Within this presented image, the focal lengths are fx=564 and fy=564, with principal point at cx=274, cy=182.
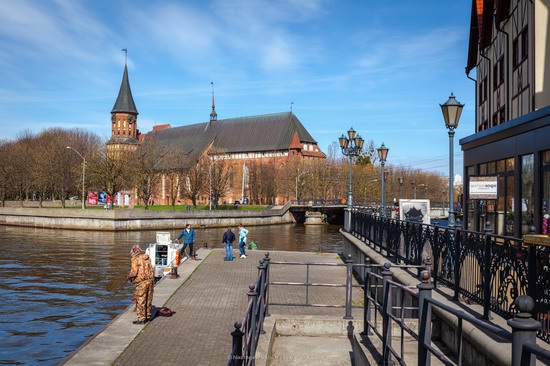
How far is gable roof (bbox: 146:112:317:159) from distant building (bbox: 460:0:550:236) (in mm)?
97174

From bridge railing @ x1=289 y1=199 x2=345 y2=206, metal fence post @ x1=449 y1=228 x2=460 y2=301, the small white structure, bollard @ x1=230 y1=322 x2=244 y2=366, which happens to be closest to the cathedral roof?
bridge railing @ x1=289 y1=199 x2=345 y2=206

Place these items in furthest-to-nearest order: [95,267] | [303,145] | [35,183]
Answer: [303,145]
[35,183]
[95,267]

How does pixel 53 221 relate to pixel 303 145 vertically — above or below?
below

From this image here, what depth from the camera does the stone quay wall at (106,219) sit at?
61.7 m

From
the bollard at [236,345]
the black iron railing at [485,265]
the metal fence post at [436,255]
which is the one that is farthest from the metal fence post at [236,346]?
the metal fence post at [436,255]

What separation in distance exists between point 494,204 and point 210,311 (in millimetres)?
11266

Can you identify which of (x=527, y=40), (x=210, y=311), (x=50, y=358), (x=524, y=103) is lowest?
(x=50, y=358)

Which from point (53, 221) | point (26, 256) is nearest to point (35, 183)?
point (53, 221)

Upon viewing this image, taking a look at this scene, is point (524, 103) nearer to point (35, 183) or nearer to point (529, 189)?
point (529, 189)

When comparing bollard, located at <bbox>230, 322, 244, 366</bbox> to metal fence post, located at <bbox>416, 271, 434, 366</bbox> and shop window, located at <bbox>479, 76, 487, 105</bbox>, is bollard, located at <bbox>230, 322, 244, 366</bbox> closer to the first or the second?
metal fence post, located at <bbox>416, 271, 434, 366</bbox>

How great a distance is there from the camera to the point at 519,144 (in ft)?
56.0

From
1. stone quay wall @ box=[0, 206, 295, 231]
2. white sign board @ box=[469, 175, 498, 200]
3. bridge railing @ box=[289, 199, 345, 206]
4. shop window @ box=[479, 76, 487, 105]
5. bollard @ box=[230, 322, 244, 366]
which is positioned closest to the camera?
bollard @ box=[230, 322, 244, 366]

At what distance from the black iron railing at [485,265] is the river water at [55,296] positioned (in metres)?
8.72

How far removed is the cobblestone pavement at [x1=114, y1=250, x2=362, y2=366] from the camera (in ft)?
33.7
